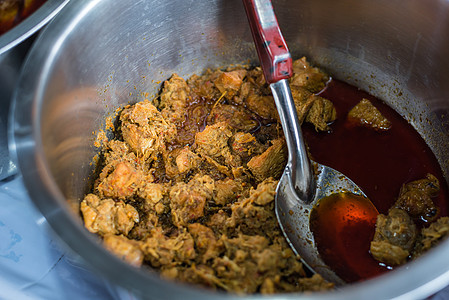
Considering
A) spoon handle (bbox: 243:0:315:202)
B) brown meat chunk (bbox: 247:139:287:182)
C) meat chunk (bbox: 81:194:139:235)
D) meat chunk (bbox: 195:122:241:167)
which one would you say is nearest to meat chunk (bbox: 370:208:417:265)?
spoon handle (bbox: 243:0:315:202)

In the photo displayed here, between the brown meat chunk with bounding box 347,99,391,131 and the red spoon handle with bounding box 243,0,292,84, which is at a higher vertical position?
the red spoon handle with bounding box 243,0,292,84

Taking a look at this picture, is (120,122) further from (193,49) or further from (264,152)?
(264,152)

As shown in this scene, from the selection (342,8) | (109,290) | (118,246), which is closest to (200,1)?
(342,8)

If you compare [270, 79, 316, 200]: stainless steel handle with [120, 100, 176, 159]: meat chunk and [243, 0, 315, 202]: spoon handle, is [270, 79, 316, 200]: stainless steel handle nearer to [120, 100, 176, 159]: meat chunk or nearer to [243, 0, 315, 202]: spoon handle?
[243, 0, 315, 202]: spoon handle

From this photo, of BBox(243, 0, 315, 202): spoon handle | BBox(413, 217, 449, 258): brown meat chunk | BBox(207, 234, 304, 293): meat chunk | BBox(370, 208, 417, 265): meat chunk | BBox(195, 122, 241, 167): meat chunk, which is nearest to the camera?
BBox(207, 234, 304, 293): meat chunk

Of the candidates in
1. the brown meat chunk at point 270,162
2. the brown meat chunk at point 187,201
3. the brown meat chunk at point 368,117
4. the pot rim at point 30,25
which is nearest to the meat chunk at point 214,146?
the brown meat chunk at point 270,162
